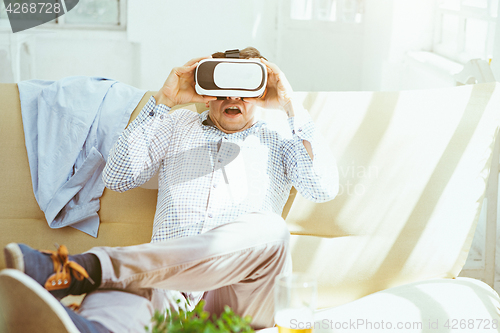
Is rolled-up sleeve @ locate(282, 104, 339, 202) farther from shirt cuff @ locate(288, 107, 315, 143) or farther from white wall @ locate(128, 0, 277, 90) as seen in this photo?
white wall @ locate(128, 0, 277, 90)

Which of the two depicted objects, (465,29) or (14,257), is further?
(465,29)

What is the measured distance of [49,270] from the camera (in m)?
0.83

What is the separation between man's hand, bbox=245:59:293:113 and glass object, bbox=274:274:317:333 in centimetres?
71

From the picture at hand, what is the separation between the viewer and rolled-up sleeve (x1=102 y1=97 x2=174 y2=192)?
53.3 inches

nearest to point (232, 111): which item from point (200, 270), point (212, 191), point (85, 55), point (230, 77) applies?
point (230, 77)

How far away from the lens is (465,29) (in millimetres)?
2629

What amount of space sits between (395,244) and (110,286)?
2.75ft

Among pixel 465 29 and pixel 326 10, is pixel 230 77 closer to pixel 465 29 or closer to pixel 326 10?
pixel 465 29

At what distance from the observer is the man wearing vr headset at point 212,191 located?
3.09 feet

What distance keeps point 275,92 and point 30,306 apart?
36.6 inches

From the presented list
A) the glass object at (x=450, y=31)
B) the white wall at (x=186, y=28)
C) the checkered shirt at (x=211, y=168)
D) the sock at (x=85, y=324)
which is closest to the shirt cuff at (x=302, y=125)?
the checkered shirt at (x=211, y=168)

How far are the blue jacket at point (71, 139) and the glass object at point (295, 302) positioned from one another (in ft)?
2.65

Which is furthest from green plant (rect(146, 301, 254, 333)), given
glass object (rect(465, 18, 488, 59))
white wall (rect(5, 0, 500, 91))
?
white wall (rect(5, 0, 500, 91))

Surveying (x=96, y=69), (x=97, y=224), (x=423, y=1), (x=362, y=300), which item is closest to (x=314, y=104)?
(x=362, y=300)
